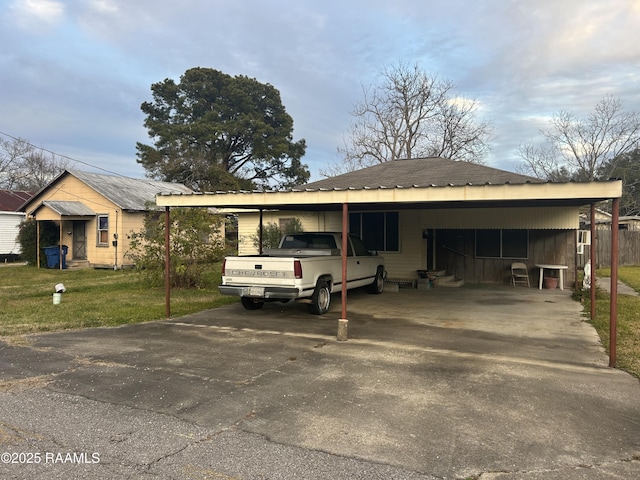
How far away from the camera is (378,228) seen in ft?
48.5

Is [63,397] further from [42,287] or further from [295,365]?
[42,287]

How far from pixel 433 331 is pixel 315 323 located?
2.13 metres

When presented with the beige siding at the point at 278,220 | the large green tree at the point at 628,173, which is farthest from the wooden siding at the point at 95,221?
the large green tree at the point at 628,173

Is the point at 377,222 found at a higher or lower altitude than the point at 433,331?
higher

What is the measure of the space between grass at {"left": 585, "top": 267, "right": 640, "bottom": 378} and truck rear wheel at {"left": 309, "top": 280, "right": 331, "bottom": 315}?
16.0 feet

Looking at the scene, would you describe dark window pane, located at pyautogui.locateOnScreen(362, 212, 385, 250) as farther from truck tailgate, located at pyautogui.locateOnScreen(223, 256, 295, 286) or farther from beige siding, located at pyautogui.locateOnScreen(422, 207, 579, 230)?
truck tailgate, located at pyautogui.locateOnScreen(223, 256, 295, 286)

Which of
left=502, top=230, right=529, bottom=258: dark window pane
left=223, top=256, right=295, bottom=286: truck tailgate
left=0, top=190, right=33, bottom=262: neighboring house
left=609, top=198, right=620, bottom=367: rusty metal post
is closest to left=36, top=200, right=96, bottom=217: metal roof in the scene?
left=0, top=190, right=33, bottom=262: neighboring house

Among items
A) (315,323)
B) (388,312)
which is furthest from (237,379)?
(388,312)

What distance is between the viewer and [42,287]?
45.0 ft

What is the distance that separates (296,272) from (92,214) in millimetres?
15148

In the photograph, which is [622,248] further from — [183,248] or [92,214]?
[92,214]

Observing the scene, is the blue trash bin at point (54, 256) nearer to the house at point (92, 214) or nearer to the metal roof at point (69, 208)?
the house at point (92, 214)

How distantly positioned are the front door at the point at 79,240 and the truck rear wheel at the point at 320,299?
50.7ft

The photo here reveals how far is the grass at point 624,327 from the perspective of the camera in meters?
5.93
